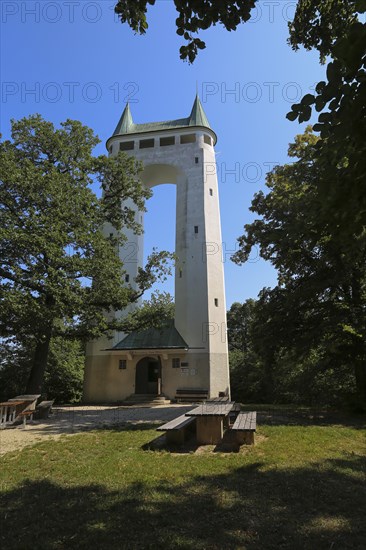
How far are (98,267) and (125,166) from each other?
8.14 meters

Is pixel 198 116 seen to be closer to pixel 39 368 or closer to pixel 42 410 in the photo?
pixel 39 368

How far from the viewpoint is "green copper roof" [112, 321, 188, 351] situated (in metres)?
26.1

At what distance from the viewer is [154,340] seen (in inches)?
1059

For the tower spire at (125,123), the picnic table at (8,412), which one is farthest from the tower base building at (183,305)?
the picnic table at (8,412)

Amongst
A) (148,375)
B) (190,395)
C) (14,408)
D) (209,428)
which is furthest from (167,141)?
(209,428)

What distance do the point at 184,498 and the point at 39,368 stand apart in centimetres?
1387

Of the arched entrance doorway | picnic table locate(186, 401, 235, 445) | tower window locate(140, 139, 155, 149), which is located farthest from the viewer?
tower window locate(140, 139, 155, 149)

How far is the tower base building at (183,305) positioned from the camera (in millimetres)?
26000

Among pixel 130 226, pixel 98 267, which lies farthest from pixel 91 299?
pixel 130 226

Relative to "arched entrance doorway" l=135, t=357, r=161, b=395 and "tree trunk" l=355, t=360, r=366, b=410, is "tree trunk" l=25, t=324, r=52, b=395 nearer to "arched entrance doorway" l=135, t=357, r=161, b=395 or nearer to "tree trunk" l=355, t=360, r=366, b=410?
"arched entrance doorway" l=135, t=357, r=161, b=395

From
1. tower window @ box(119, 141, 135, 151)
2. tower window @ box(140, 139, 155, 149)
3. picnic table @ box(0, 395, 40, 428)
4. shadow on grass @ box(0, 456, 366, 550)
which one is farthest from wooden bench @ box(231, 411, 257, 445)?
tower window @ box(119, 141, 135, 151)

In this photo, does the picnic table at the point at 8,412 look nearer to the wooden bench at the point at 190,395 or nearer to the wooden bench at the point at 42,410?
the wooden bench at the point at 42,410

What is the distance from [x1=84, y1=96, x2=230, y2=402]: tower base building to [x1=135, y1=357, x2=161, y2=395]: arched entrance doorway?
7cm

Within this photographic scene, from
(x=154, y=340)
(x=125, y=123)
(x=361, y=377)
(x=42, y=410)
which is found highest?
(x=125, y=123)
